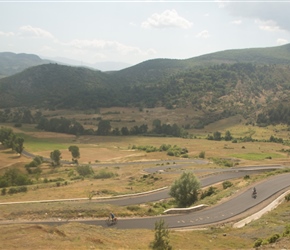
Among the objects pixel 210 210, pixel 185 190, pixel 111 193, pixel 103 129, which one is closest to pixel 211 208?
pixel 210 210

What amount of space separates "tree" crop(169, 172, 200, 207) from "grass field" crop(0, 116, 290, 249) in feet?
16.3

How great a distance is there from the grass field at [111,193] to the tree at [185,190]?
4.96 metres

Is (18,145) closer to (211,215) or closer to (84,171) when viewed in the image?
(84,171)

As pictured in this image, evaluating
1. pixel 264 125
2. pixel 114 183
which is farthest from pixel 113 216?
pixel 264 125

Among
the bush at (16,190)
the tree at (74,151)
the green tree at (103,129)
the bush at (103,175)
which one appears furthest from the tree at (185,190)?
the green tree at (103,129)

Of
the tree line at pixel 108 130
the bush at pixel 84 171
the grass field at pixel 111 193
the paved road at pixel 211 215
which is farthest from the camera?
the tree line at pixel 108 130

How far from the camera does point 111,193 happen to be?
53219 millimetres

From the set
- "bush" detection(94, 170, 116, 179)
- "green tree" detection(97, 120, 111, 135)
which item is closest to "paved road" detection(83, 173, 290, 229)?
"bush" detection(94, 170, 116, 179)

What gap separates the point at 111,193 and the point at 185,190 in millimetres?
14178

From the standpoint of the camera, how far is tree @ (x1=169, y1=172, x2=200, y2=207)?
45.1m

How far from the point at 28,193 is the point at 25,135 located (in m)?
106

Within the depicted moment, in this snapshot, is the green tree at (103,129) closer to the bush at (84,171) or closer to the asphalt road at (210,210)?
the bush at (84,171)

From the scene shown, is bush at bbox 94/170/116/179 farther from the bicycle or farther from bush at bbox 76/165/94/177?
the bicycle

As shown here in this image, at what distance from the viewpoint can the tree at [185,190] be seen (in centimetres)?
4514
